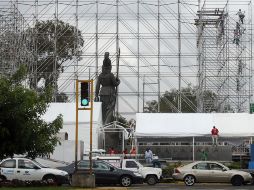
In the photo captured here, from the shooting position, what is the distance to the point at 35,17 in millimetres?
53031

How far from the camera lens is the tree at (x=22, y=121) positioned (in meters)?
21.1

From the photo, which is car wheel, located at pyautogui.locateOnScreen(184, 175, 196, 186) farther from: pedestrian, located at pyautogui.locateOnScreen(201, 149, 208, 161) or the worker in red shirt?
the worker in red shirt

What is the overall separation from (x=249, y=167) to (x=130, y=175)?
941 centimetres

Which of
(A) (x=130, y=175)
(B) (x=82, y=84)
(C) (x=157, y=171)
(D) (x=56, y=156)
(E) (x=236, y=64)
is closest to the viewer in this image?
(B) (x=82, y=84)

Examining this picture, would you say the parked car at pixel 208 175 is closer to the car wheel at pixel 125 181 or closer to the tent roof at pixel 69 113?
the car wheel at pixel 125 181

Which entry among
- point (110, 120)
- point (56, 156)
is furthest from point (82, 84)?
point (110, 120)

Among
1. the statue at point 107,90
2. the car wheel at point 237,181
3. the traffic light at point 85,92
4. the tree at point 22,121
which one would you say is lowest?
the car wheel at point 237,181

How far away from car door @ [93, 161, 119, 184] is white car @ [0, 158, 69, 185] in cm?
152

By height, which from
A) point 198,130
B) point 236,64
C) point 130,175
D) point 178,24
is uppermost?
point 178,24

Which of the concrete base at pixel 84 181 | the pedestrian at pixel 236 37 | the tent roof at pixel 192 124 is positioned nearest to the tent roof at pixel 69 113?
the tent roof at pixel 192 124

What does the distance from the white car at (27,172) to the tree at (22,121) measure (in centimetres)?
466

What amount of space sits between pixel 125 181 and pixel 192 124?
12589mm

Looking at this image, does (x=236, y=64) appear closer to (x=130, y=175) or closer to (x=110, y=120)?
(x=110, y=120)

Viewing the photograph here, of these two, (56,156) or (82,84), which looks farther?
(56,156)
